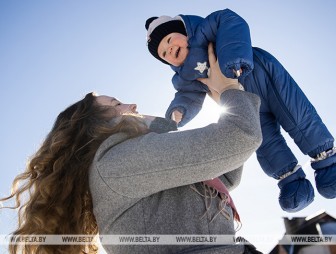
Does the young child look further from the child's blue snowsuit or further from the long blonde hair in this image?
the long blonde hair

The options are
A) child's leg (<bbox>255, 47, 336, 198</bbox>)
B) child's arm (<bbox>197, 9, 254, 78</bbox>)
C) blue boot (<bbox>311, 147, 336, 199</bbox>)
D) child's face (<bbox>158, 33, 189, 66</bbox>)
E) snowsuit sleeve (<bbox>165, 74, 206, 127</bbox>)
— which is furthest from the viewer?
snowsuit sleeve (<bbox>165, 74, 206, 127</bbox>)

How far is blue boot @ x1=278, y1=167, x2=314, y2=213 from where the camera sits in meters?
2.28

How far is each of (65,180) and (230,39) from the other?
1164 mm

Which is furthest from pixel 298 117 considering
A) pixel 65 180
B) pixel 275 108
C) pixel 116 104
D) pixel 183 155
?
pixel 65 180

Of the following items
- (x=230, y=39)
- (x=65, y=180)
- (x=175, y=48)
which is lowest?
(x=65, y=180)

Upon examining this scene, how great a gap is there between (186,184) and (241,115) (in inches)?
13.8

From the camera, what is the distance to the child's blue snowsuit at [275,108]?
227 centimetres

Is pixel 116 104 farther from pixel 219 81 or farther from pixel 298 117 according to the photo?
pixel 298 117

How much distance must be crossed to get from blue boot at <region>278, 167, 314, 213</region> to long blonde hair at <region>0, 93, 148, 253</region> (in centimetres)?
116

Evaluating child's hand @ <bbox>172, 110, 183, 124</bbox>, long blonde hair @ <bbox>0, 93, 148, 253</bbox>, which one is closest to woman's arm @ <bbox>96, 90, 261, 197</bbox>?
long blonde hair @ <bbox>0, 93, 148, 253</bbox>

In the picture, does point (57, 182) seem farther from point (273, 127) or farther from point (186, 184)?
point (273, 127)

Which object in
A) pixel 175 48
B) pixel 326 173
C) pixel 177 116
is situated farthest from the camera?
pixel 177 116

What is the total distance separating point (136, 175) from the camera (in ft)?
4.54

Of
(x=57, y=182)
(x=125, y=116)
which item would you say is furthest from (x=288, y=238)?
(x=57, y=182)
